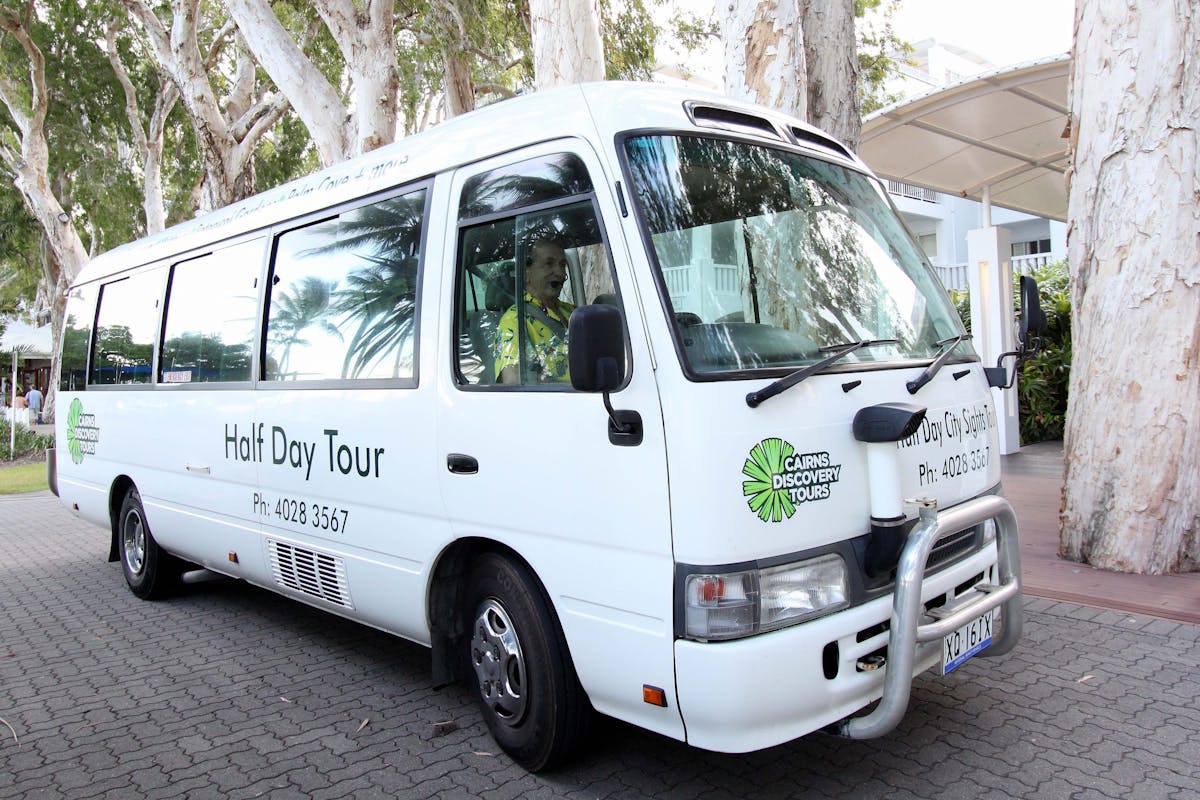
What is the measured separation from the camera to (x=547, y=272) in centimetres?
358

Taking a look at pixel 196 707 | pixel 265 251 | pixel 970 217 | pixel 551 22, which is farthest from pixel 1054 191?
pixel 970 217

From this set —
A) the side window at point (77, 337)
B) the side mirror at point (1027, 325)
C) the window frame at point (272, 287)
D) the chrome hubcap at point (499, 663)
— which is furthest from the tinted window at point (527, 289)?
the side window at point (77, 337)

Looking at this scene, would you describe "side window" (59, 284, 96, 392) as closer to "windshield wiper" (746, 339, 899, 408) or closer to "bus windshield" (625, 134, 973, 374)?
"bus windshield" (625, 134, 973, 374)

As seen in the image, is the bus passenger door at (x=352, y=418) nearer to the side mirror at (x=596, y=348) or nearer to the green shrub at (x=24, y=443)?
the side mirror at (x=596, y=348)

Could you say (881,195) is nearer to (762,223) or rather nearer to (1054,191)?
(762,223)

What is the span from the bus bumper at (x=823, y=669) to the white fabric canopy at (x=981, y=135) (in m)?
8.85

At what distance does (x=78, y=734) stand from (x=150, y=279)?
140 inches

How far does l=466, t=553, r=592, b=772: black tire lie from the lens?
3469 millimetres

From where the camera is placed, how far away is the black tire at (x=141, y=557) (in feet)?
22.5

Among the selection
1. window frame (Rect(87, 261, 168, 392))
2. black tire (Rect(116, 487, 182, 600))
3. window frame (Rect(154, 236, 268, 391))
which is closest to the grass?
window frame (Rect(87, 261, 168, 392))

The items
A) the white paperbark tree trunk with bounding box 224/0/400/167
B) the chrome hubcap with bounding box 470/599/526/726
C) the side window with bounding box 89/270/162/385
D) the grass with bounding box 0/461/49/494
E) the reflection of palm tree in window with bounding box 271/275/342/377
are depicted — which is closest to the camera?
the chrome hubcap with bounding box 470/599/526/726

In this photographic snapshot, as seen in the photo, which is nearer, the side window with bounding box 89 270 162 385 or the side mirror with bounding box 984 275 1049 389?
the side mirror with bounding box 984 275 1049 389

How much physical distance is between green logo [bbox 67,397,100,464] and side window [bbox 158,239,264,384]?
Answer: 60.6 inches

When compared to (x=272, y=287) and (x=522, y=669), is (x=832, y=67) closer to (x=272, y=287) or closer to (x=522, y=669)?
(x=272, y=287)
